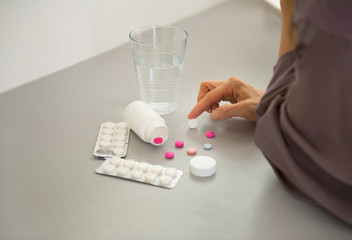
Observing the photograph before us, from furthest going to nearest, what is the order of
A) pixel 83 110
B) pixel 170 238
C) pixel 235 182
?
pixel 83 110
pixel 235 182
pixel 170 238

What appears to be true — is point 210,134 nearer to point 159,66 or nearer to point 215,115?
point 215,115

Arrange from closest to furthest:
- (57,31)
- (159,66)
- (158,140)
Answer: (158,140) → (159,66) → (57,31)

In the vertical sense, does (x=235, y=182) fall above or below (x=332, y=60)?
below

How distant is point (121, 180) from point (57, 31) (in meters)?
0.55

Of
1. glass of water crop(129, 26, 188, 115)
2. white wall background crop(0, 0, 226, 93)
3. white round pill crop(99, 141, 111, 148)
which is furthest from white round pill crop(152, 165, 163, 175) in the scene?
white wall background crop(0, 0, 226, 93)

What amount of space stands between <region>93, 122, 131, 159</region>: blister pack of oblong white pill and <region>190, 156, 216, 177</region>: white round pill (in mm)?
140

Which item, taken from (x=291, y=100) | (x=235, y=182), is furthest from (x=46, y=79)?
(x=291, y=100)

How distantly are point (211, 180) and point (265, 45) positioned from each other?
0.70 m

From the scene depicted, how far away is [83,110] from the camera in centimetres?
101

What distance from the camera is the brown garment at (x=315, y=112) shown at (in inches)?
20.4

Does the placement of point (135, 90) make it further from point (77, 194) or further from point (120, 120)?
point (77, 194)

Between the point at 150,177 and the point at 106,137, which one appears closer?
the point at 150,177

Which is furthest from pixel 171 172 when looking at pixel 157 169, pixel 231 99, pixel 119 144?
pixel 231 99

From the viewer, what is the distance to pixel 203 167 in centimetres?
78
